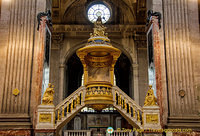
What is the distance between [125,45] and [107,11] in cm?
310

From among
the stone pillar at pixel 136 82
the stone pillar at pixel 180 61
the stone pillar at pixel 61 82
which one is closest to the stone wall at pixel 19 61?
the stone pillar at pixel 180 61

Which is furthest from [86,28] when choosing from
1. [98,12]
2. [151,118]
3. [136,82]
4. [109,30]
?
[151,118]

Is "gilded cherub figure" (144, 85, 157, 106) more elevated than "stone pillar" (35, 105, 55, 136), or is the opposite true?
"gilded cherub figure" (144, 85, 157, 106)

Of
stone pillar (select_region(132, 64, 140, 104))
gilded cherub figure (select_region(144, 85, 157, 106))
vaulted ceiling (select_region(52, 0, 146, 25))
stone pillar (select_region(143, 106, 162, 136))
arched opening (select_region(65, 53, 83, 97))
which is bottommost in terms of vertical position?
stone pillar (select_region(143, 106, 162, 136))

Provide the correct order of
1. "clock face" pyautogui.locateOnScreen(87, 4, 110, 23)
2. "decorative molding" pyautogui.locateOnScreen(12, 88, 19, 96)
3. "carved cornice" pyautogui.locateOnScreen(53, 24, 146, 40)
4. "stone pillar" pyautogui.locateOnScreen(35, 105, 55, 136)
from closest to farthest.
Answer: "stone pillar" pyautogui.locateOnScreen(35, 105, 55, 136)
"decorative molding" pyautogui.locateOnScreen(12, 88, 19, 96)
"carved cornice" pyautogui.locateOnScreen(53, 24, 146, 40)
"clock face" pyautogui.locateOnScreen(87, 4, 110, 23)

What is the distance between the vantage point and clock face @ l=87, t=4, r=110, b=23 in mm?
19641

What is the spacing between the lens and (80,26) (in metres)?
18.5

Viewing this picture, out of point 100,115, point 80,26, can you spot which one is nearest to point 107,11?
point 80,26

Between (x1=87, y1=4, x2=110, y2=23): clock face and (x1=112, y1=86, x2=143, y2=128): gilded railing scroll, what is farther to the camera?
(x1=87, y1=4, x2=110, y2=23): clock face

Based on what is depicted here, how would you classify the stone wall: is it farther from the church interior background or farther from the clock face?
the clock face

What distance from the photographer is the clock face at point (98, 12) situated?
64.4 feet

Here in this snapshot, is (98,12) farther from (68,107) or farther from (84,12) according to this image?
(68,107)

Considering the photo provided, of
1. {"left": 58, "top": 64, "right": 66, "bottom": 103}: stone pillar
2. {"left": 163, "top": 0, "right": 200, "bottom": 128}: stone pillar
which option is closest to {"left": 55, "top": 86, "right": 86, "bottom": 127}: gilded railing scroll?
{"left": 163, "top": 0, "right": 200, "bottom": 128}: stone pillar

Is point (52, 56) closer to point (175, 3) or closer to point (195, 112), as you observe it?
point (175, 3)
